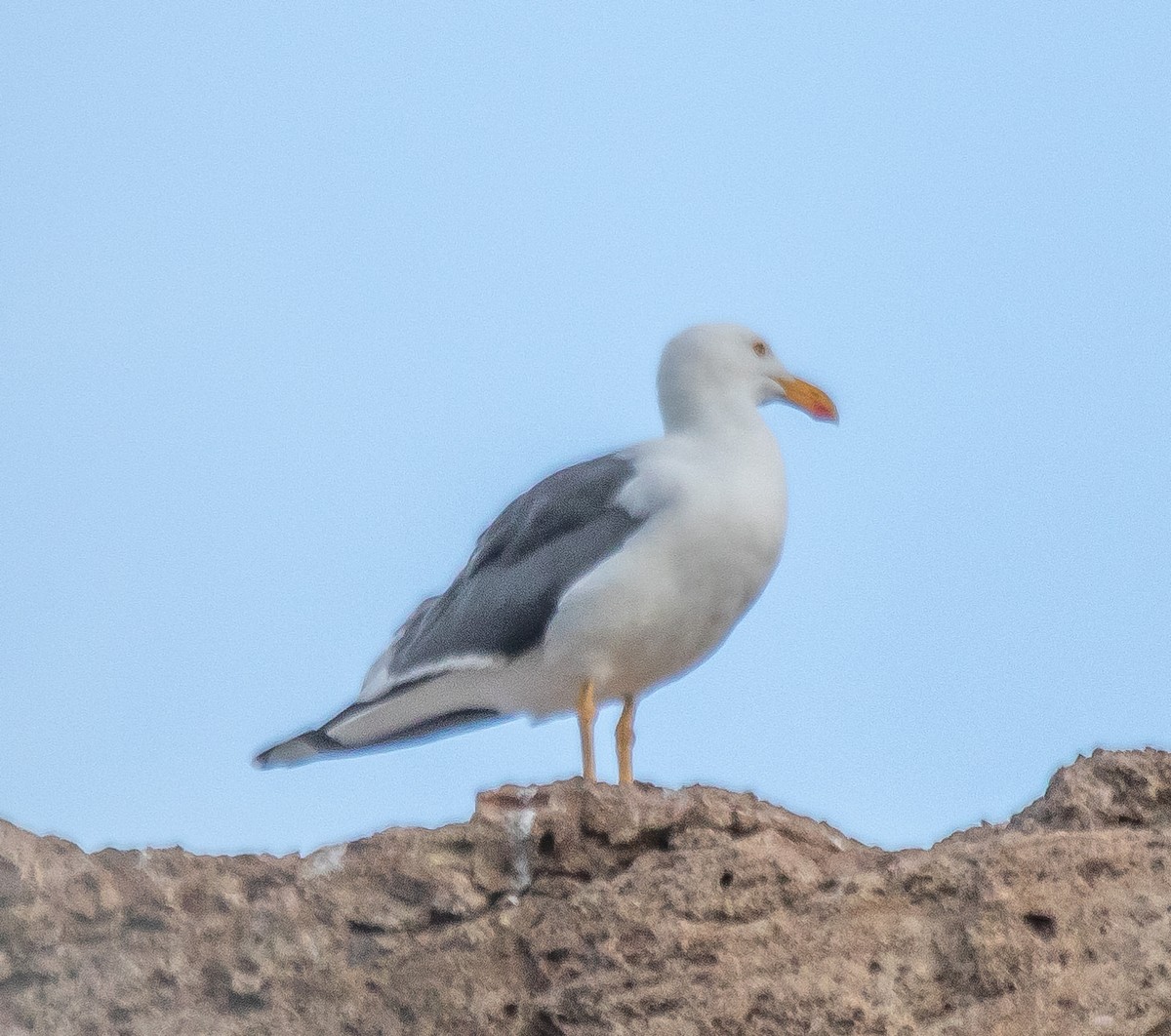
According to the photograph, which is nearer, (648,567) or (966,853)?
(966,853)

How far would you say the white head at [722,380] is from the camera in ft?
31.3

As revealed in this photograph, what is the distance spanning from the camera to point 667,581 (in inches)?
346

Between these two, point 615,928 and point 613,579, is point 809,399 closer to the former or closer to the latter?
point 613,579

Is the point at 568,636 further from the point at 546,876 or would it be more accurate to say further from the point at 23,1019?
the point at 23,1019

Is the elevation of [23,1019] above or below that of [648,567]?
below

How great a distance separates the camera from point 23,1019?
6145mm

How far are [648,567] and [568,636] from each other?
46 cm

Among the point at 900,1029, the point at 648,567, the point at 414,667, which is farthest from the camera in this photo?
the point at 414,667

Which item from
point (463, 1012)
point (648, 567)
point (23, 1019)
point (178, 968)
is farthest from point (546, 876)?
point (648, 567)

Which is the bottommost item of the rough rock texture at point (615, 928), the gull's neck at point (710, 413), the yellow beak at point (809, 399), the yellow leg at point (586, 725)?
the rough rock texture at point (615, 928)

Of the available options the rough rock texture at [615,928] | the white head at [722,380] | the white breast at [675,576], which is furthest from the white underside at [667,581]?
the rough rock texture at [615,928]

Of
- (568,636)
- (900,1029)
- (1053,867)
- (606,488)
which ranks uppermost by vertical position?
(606,488)

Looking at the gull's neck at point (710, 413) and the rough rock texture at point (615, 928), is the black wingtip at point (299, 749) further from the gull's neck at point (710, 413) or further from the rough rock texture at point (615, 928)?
the rough rock texture at point (615, 928)

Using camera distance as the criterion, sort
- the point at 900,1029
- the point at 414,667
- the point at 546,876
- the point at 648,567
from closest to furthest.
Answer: the point at 900,1029
the point at 546,876
the point at 648,567
the point at 414,667
